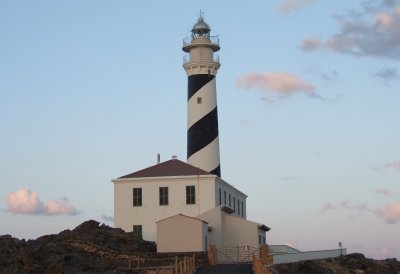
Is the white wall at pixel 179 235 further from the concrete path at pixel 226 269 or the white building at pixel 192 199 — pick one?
the concrete path at pixel 226 269

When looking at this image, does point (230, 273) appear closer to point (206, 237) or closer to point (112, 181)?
point (206, 237)

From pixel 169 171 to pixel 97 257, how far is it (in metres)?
11.0

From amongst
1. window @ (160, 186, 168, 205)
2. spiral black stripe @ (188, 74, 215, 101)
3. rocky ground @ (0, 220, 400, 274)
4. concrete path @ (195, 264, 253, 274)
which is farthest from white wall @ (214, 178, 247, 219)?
concrete path @ (195, 264, 253, 274)

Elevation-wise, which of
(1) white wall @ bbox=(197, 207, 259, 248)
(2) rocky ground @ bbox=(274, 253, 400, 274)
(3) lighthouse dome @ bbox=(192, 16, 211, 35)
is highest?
(3) lighthouse dome @ bbox=(192, 16, 211, 35)

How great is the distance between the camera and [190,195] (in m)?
45.4

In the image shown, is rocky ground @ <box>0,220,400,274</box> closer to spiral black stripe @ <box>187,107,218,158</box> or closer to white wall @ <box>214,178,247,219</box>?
white wall @ <box>214,178,247,219</box>

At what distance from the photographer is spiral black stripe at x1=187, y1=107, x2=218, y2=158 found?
50062mm

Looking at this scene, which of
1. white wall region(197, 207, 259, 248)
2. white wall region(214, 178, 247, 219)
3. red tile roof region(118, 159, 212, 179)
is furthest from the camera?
white wall region(214, 178, 247, 219)

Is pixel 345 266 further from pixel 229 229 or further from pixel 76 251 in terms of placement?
pixel 76 251

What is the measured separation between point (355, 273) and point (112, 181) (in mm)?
14907

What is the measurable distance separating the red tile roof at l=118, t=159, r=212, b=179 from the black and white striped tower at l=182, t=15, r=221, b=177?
286cm

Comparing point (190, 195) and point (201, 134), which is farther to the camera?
point (201, 134)

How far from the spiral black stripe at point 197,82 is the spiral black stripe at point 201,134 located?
71.3 inches

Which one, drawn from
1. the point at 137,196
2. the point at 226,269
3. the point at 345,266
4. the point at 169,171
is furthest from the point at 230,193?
the point at 226,269
